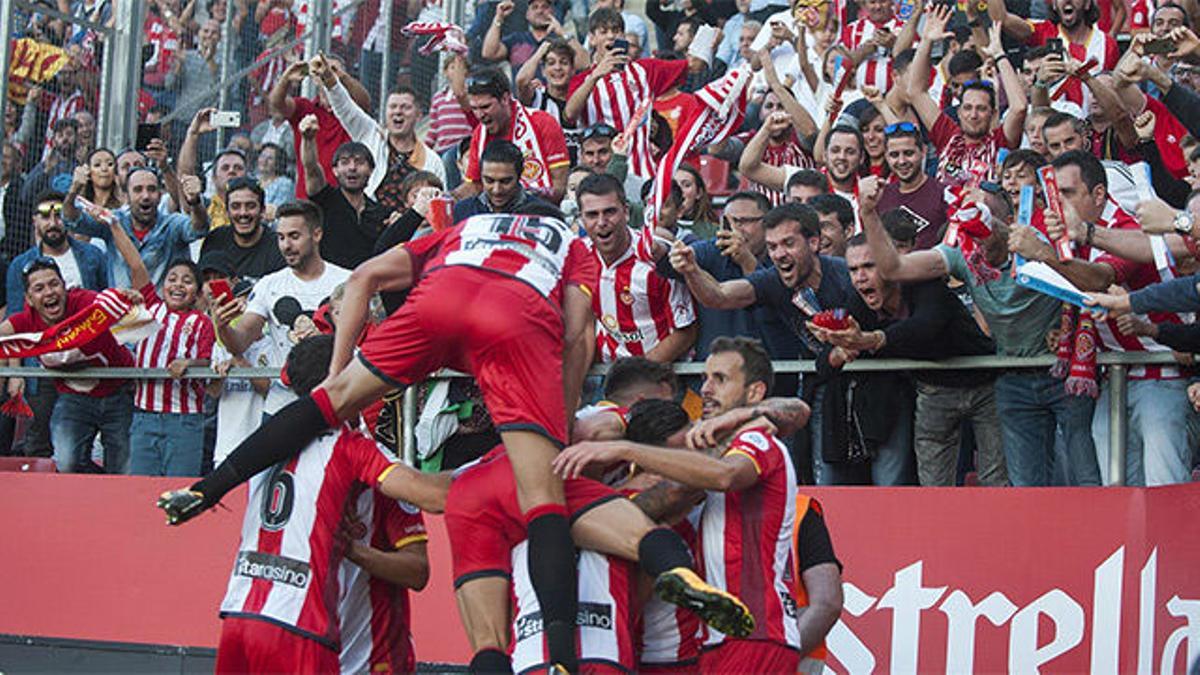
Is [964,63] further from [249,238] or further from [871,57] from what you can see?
[249,238]

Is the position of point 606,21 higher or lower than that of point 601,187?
higher

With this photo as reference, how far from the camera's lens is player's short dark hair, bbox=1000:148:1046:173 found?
32.2 ft

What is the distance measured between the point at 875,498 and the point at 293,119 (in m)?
5.97

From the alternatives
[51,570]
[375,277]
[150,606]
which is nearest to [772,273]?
[375,277]

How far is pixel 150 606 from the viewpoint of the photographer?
36.8 ft

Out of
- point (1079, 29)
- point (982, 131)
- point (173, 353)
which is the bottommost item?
point (173, 353)

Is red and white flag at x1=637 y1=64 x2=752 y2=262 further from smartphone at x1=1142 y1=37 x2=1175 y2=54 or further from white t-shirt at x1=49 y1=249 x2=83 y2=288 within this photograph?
white t-shirt at x1=49 y1=249 x2=83 y2=288

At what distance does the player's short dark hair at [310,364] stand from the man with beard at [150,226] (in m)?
5.78

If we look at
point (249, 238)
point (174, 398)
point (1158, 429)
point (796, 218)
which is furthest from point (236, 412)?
point (1158, 429)

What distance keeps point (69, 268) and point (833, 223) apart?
605 centimetres

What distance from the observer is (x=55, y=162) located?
14.9 meters

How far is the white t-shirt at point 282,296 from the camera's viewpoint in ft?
36.1

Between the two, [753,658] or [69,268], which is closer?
[753,658]

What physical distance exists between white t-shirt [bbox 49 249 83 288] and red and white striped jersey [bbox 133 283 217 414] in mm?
1152
